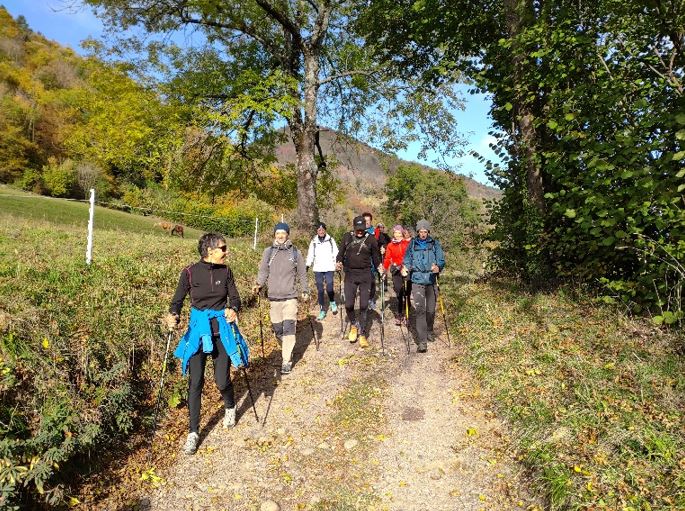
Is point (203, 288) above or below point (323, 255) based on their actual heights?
below

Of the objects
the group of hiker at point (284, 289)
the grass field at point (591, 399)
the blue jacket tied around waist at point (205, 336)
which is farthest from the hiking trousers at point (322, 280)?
the blue jacket tied around waist at point (205, 336)

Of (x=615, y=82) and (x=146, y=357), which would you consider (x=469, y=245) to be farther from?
(x=146, y=357)

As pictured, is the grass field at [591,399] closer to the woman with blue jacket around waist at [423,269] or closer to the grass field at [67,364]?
the woman with blue jacket around waist at [423,269]

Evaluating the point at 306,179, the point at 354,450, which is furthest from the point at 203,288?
the point at 306,179

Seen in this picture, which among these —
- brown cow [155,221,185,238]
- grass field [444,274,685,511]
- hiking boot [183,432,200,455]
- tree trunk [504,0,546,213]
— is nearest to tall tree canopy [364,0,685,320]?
tree trunk [504,0,546,213]

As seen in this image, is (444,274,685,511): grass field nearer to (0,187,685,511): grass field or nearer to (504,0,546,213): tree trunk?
(0,187,685,511): grass field

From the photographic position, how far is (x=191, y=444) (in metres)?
4.80

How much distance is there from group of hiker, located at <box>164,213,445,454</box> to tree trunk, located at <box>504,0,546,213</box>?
2955mm

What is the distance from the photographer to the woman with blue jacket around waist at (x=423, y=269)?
25.0ft

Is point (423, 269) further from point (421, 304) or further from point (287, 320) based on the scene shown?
point (287, 320)

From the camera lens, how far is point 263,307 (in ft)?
31.9

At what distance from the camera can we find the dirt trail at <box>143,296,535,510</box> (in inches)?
163

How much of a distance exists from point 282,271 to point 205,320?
1925 millimetres

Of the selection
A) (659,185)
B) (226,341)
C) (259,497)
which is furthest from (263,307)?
(659,185)
